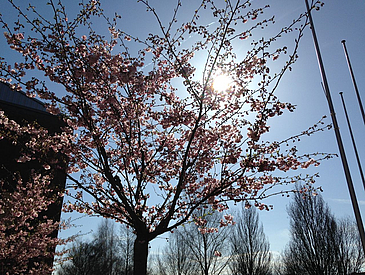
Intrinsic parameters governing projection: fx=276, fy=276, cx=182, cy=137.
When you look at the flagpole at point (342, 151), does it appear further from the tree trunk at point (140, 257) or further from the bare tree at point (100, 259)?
the bare tree at point (100, 259)

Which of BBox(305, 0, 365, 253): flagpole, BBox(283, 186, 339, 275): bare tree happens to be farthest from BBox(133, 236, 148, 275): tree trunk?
BBox(283, 186, 339, 275): bare tree

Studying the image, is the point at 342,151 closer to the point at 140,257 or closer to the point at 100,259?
the point at 140,257

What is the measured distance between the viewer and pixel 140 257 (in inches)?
215

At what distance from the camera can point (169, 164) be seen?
707cm

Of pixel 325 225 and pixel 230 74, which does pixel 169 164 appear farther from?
pixel 325 225

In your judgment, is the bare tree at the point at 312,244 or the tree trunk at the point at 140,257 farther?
the bare tree at the point at 312,244

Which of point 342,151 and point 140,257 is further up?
point 342,151

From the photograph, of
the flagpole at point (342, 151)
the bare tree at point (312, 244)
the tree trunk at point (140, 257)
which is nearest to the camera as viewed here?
the tree trunk at point (140, 257)

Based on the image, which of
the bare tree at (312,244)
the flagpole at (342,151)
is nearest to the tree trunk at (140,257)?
the flagpole at (342,151)

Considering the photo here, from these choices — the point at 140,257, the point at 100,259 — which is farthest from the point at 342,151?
the point at 100,259

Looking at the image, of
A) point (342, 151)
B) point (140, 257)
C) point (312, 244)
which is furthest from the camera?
point (312, 244)

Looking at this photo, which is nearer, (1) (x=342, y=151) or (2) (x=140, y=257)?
(2) (x=140, y=257)

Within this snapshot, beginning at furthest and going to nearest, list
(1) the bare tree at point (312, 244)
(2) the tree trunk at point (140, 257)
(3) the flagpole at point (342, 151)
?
(1) the bare tree at point (312, 244) → (3) the flagpole at point (342, 151) → (2) the tree trunk at point (140, 257)

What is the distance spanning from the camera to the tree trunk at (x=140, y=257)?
17.6 ft
